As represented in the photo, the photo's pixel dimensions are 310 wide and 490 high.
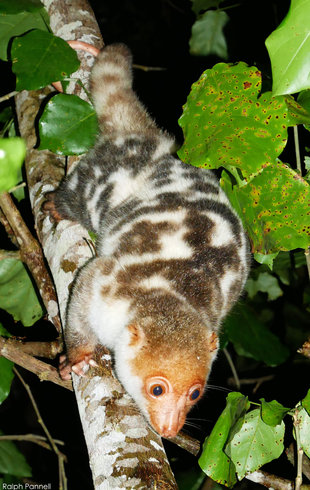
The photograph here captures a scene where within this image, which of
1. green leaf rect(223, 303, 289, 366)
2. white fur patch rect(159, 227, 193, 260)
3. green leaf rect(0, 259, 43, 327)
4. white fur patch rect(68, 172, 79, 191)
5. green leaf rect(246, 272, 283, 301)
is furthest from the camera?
green leaf rect(246, 272, 283, 301)

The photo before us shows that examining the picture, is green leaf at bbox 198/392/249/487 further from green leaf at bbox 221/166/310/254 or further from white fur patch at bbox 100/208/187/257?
white fur patch at bbox 100/208/187/257

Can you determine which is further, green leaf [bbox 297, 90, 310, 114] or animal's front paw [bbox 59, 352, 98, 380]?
animal's front paw [bbox 59, 352, 98, 380]

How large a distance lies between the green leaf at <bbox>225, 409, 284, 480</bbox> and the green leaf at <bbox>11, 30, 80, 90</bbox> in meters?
1.81

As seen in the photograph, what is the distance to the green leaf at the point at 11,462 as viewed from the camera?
10.1ft

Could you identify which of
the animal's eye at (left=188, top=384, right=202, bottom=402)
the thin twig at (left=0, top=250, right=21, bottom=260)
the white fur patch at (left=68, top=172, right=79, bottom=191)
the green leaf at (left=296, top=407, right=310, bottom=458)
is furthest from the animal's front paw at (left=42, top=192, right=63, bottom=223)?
the green leaf at (left=296, top=407, right=310, bottom=458)

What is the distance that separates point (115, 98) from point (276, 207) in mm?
1424

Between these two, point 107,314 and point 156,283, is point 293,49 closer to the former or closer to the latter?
point 156,283

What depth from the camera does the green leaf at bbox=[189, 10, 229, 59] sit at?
3.60 m

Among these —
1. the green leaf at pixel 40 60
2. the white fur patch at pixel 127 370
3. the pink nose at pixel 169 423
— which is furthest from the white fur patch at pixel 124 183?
the pink nose at pixel 169 423

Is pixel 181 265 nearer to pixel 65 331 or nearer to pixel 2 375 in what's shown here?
pixel 65 331

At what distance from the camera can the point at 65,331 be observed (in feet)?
7.55

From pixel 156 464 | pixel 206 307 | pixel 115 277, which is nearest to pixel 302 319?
pixel 206 307

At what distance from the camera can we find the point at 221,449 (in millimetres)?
1926

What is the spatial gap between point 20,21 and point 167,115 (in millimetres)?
2364
